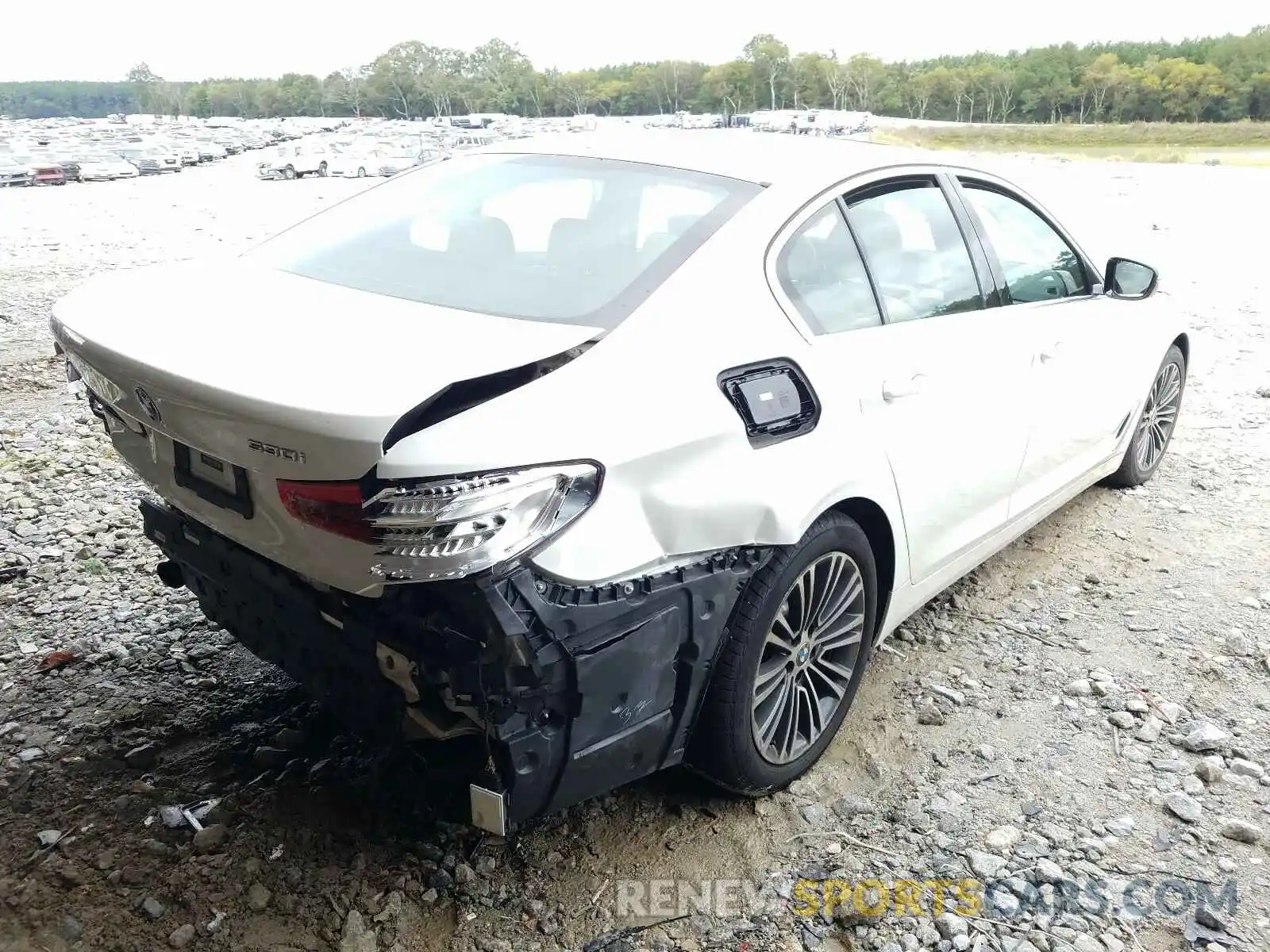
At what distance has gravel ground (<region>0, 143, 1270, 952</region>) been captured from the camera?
2232mm

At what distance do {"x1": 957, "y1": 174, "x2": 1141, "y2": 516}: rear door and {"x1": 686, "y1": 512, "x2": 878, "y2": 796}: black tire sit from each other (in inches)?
49.8

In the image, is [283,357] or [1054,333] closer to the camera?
[283,357]

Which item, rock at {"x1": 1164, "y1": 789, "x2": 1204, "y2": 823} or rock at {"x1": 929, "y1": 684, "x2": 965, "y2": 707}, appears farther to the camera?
rock at {"x1": 929, "y1": 684, "x2": 965, "y2": 707}

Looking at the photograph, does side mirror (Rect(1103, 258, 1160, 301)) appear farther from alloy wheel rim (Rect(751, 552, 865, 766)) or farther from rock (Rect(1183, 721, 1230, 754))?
alloy wheel rim (Rect(751, 552, 865, 766))

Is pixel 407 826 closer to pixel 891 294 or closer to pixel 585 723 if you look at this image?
pixel 585 723

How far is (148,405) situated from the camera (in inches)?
81.9

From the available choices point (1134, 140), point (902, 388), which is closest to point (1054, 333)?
point (902, 388)

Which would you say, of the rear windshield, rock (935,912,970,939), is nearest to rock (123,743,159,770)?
the rear windshield

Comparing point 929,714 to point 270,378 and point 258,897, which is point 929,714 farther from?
point 270,378

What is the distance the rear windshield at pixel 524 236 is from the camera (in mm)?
2301

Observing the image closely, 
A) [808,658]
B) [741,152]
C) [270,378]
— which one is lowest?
[808,658]

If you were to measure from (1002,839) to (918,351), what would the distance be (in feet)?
4.46

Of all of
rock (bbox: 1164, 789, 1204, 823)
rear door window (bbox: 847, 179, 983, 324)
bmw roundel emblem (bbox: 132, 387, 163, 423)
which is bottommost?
rock (bbox: 1164, 789, 1204, 823)

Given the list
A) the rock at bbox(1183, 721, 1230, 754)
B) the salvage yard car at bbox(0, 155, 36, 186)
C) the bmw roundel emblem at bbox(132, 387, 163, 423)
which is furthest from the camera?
the salvage yard car at bbox(0, 155, 36, 186)
